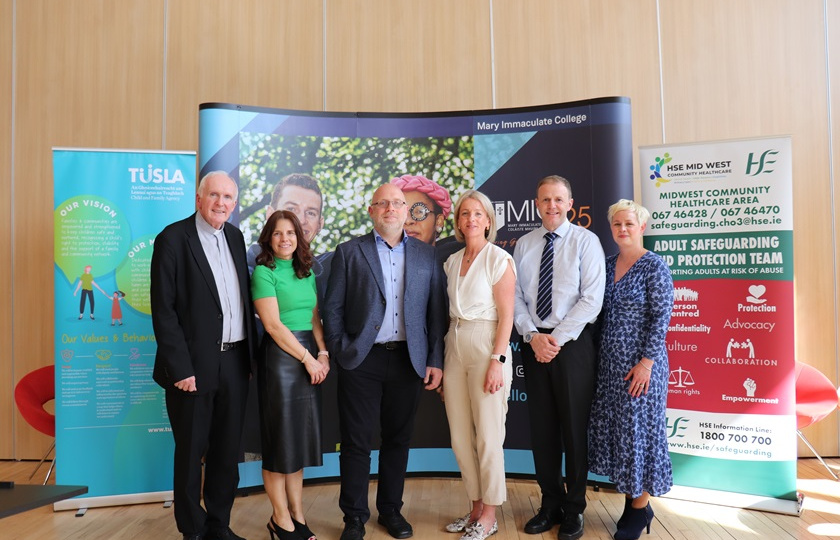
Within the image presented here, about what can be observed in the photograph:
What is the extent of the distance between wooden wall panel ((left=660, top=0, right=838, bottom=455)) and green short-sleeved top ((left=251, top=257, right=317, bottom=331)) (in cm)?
352

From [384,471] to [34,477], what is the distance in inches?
120

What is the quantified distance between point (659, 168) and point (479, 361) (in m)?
1.91

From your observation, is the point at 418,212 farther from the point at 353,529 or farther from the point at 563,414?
the point at 353,529

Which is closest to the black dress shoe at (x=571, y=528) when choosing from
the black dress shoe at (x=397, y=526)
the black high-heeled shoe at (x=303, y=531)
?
the black dress shoe at (x=397, y=526)

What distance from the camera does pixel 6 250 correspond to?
207 inches

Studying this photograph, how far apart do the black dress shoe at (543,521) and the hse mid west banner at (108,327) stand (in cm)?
226

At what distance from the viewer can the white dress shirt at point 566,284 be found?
3.33m

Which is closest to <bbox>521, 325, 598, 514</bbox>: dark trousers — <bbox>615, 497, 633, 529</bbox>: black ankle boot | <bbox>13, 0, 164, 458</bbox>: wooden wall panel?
<bbox>615, 497, 633, 529</bbox>: black ankle boot

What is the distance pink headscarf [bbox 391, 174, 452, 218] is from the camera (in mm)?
4496

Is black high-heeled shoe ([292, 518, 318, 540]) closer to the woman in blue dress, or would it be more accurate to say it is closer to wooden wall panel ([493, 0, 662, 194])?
the woman in blue dress

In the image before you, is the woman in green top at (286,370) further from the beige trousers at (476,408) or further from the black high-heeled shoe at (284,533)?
the beige trousers at (476,408)

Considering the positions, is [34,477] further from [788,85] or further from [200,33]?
[788,85]

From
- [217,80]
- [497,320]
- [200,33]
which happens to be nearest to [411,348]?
[497,320]

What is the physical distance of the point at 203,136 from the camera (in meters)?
4.16
